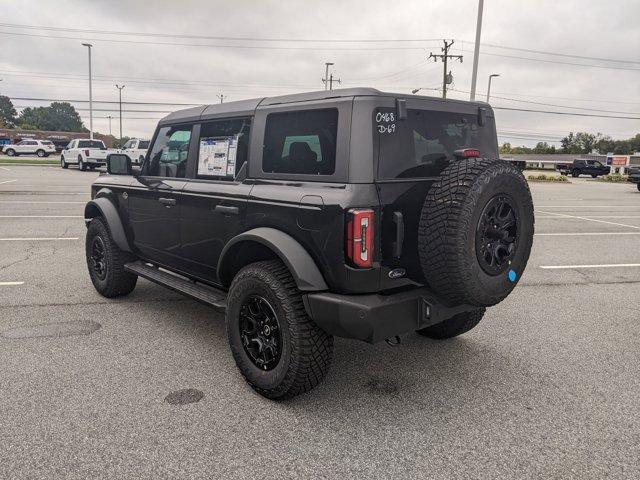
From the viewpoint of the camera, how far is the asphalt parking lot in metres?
2.51

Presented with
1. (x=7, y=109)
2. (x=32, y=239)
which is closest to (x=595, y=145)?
(x=32, y=239)

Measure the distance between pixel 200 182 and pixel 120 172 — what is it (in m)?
1.50

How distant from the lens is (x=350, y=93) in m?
2.92

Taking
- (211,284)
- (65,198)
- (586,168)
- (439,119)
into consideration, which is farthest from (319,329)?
(586,168)

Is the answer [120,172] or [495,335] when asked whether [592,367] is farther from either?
[120,172]

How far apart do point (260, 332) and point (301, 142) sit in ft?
4.19

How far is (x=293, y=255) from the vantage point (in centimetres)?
293

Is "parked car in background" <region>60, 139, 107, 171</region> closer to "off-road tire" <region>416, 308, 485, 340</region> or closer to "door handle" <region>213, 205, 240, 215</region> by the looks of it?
"door handle" <region>213, 205, 240, 215</region>

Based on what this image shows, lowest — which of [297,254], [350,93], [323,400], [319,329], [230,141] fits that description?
[323,400]

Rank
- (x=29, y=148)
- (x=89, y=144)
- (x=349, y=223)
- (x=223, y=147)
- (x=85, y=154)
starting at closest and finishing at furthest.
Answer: (x=349, y=223)
(x=223, y=147)
(x=85, y=154)
(x=89, y=144)
(x=29, y=148)

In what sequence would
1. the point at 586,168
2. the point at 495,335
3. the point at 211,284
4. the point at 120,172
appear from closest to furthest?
the point at 211,284
the point at 495,335
the point at 120,172
the point at 586,168

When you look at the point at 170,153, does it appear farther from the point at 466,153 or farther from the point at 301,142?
the point at 466,153

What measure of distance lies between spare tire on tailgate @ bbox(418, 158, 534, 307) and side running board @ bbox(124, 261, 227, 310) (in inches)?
62.2

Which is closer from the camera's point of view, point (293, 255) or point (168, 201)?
point (293, 255)
